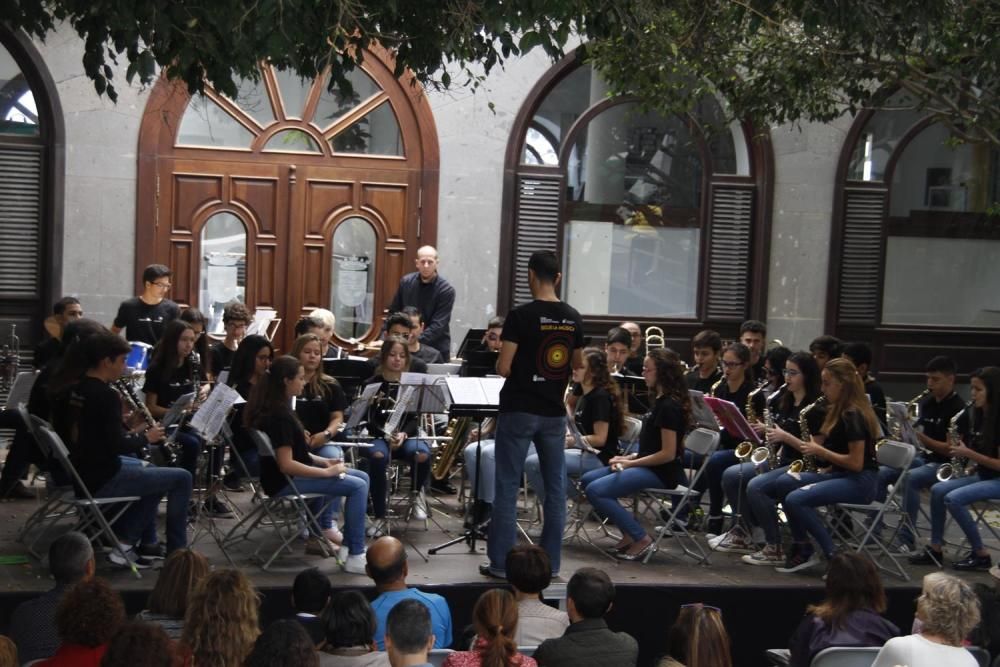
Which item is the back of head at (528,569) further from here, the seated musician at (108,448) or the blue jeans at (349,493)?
the seated musician at (108,448)

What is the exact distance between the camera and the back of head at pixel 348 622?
5.48 metres

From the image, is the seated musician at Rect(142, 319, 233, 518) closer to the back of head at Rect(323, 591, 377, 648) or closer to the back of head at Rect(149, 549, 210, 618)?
the back of head at Rect(149, 549, 210, 618)

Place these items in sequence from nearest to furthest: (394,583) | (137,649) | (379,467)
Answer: (137,649), (394,583), (379,467)

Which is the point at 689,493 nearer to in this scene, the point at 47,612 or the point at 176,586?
the point at 176,586

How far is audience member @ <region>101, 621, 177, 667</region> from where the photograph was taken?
185 inches

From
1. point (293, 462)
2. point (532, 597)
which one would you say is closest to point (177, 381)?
point (293, 462)

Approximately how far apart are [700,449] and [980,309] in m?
7.12

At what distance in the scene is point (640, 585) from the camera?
8.72 meters

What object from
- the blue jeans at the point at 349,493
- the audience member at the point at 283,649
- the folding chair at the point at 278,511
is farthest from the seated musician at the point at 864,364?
the audience member at the point at 283,649

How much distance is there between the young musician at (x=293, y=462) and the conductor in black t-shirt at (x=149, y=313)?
303 cm

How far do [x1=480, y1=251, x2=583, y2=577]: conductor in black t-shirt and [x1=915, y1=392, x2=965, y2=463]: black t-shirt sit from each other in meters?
3.31

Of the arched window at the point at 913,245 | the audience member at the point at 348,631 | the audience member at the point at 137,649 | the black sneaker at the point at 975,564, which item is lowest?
the black sneaker at the point at 975,564

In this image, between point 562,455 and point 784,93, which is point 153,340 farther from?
point 784,93

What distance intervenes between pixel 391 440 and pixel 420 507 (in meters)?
0.81
